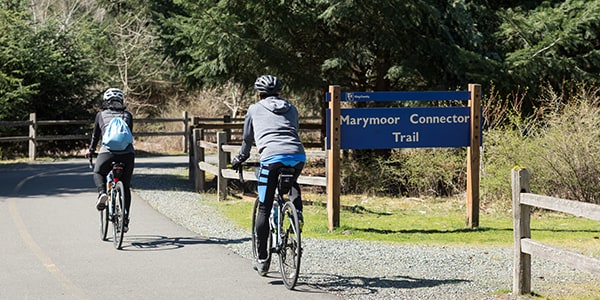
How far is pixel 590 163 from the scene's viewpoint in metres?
15.1

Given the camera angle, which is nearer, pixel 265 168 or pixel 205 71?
pixel 265 168

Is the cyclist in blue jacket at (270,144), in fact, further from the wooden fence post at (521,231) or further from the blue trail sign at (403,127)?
the blue trail sign at (403,127)

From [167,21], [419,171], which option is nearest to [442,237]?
[419,171]

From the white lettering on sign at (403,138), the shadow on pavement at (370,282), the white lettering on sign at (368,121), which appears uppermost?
the white lettering on sign at (368,121)

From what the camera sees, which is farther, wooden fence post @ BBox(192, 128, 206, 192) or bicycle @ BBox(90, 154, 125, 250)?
wooden fence post @ BBox(192, 128, 206, 192)

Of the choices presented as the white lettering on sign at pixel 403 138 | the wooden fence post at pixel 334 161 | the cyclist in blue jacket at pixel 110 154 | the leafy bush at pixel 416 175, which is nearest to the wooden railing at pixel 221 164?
the wooden fence post at pixel 334 161

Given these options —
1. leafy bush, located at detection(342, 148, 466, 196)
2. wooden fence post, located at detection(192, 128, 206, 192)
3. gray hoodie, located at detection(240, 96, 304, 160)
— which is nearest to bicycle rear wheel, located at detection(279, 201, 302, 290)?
gray hoodie, located at detection(240, 96, 304, 160)

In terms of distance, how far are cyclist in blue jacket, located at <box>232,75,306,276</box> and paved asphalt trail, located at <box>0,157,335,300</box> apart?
26.3 inches

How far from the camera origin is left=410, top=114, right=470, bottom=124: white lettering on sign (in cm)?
1290

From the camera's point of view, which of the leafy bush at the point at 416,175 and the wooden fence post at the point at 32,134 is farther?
the wooden fence post at the point at 32,134

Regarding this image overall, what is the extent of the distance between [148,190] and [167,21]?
18.4 feet

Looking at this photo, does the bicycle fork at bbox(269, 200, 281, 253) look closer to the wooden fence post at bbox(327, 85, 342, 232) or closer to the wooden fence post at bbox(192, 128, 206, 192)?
the wooden fence post at bbox(327, 85, 342, 232)

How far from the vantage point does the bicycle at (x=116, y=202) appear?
10.6 m

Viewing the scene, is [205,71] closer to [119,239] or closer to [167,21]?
[167,21]
